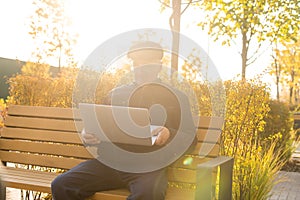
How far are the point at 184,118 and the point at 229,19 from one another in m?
9.50

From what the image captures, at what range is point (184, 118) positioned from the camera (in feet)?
11.3

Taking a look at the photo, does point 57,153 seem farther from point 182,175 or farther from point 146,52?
point 146,52

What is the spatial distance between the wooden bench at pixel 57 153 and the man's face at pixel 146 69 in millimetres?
544

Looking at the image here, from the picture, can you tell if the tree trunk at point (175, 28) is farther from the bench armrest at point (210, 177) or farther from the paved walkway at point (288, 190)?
the bench armrest at point (210, 177)

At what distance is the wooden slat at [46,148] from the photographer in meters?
3.98

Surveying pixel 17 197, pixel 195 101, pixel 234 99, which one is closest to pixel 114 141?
pixel 17 197

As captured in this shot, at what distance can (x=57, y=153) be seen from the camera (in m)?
4.07

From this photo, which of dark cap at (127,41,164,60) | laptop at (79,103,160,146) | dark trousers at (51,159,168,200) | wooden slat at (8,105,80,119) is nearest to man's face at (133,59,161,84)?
dark cap at (127,41,164,60)

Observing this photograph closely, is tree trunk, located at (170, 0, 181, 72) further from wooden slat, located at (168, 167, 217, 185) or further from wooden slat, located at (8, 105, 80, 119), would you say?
wooden slat, located at (168, 167, 217, 185)

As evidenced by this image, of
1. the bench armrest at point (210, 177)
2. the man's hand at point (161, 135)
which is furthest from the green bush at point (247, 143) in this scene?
the man's hand at point (161, 135)

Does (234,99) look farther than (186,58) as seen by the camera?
No

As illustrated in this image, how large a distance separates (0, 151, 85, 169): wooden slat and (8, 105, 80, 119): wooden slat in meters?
0.35

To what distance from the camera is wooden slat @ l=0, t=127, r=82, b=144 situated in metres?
4.05

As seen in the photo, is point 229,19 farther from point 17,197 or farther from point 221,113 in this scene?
point 17,197
